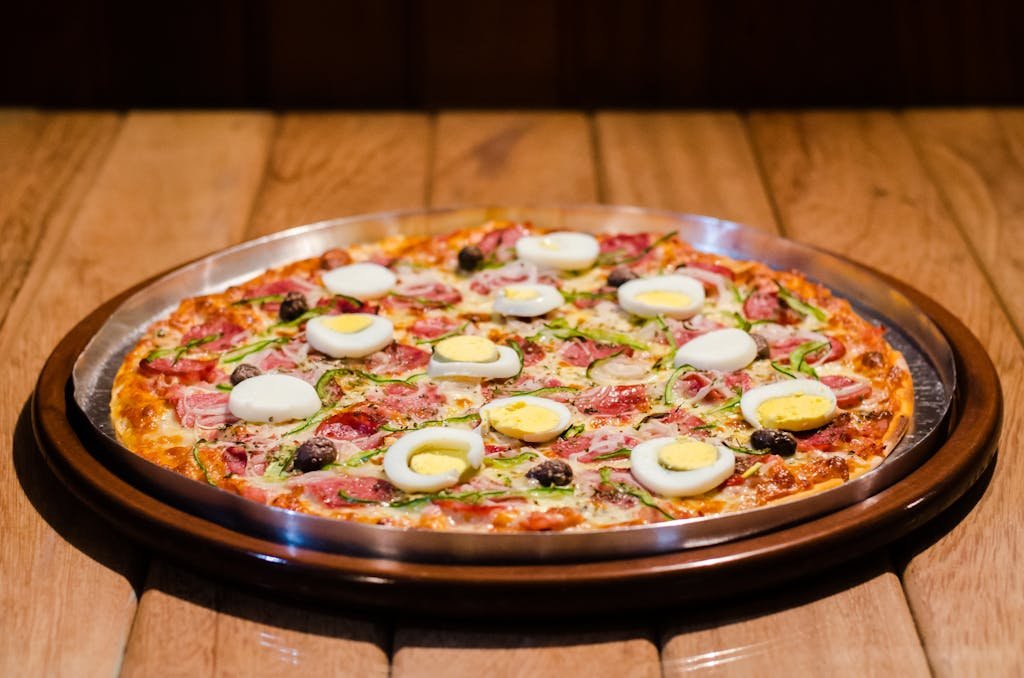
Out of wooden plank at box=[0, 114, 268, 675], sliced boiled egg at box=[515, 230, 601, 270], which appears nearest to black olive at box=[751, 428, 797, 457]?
sliced boiled egg at box=[515, 230, 601, 270]

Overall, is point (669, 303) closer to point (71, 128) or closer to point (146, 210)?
point (146, 210)

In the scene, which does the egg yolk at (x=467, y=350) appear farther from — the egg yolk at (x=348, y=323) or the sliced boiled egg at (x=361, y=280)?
the sliced boiled egg at (x=361, y=280)

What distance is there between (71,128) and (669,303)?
10.9 ft

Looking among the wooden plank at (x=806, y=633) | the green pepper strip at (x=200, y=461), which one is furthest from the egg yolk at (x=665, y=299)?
the green pepper strip at (x=200, y=461)

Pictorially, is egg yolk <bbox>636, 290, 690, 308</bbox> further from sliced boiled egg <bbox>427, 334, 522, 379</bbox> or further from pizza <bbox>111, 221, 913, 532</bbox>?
sliced boiled egg <bbox>427, 334, 522, 379</bbox>

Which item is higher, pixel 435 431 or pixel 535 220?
pixel 435 431

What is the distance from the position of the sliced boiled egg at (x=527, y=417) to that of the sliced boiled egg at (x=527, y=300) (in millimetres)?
566

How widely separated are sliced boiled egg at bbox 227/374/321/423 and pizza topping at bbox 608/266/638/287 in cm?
106

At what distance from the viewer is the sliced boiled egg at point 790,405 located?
3266mm

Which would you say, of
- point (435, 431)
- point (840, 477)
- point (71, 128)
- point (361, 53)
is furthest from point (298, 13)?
point (840, 477)

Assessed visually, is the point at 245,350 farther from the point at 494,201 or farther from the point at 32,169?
the point at 32,169

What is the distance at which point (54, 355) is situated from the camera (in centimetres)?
365

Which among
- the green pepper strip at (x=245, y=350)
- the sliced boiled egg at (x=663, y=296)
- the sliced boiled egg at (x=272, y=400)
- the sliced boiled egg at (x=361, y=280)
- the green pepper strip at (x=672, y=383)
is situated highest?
the green pepper strip at (x=672, y=383)

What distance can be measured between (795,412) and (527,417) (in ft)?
2.09
